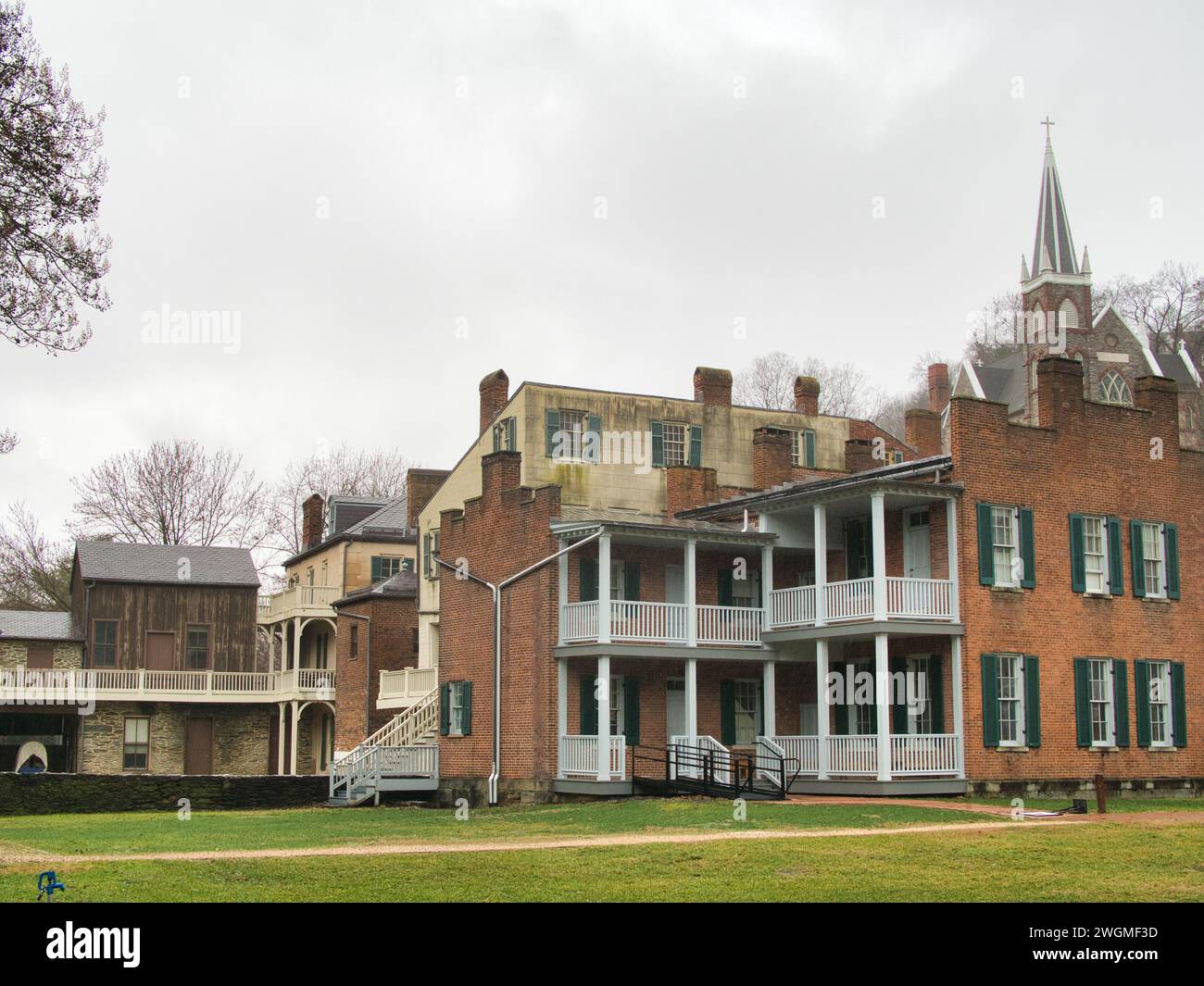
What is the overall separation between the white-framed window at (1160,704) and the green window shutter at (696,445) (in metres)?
15.1

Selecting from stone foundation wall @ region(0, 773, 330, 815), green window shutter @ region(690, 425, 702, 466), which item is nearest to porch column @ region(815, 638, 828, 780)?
stone foundation wall @ region(0, 773, 330, 815)

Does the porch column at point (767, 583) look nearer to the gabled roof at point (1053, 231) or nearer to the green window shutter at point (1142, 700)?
the green window shutter at point (1142, 700)

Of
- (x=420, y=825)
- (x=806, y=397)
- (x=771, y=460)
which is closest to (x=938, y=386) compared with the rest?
(x=806, y=397)

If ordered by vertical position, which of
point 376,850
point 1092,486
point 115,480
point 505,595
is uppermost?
point 115,480

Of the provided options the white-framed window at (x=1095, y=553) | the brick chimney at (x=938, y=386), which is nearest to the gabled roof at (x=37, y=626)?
the white-framed window at (x=1095, y=553)

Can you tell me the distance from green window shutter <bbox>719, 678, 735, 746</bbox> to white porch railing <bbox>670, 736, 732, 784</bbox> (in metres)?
2.23

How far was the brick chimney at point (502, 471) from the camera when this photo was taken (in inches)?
1380

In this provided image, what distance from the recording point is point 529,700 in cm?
3303

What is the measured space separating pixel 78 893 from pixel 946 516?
20.5 metres

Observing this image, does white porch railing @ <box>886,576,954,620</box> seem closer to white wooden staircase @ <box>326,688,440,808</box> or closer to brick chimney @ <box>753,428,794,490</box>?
brick chimney @ <box>753,428,794,490</box>

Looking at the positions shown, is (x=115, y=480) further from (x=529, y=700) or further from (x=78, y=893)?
(x=78, y=893)

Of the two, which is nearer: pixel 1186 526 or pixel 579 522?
pixel 579 522
